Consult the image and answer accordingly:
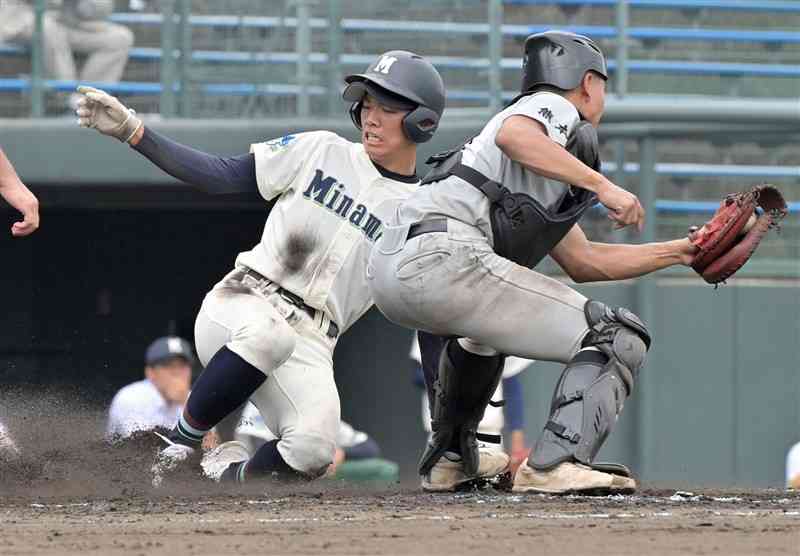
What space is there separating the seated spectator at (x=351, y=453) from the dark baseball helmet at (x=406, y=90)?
370cm

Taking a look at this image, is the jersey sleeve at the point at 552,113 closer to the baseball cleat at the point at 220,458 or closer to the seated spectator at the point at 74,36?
the baseball cleat at the point at 220,458

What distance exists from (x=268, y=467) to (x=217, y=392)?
300 mm

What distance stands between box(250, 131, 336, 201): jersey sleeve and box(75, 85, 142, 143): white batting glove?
42 centimetres

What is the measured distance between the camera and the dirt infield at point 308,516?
3639 millimetres

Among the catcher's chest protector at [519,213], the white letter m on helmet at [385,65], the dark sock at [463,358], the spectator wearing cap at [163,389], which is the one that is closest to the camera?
the catcher's chest protector at [519,213]

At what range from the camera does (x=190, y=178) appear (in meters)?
5.32

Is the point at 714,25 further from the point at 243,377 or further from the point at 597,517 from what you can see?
the point at 597,517

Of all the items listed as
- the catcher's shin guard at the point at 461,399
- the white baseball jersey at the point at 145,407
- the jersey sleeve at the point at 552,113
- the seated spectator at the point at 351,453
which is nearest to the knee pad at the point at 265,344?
the catcher's shin guard at the point at 461,399

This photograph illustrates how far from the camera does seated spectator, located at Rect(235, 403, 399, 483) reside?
29.1 ft

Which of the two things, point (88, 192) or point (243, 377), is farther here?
point (88, 192)

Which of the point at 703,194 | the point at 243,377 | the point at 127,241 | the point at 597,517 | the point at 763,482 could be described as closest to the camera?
the point at 597,517

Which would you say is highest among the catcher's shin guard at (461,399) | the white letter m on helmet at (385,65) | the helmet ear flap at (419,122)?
the white letter m on helmet at (385,65)

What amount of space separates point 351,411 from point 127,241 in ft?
6.22

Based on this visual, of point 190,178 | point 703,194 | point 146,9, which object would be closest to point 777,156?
point 703,194
